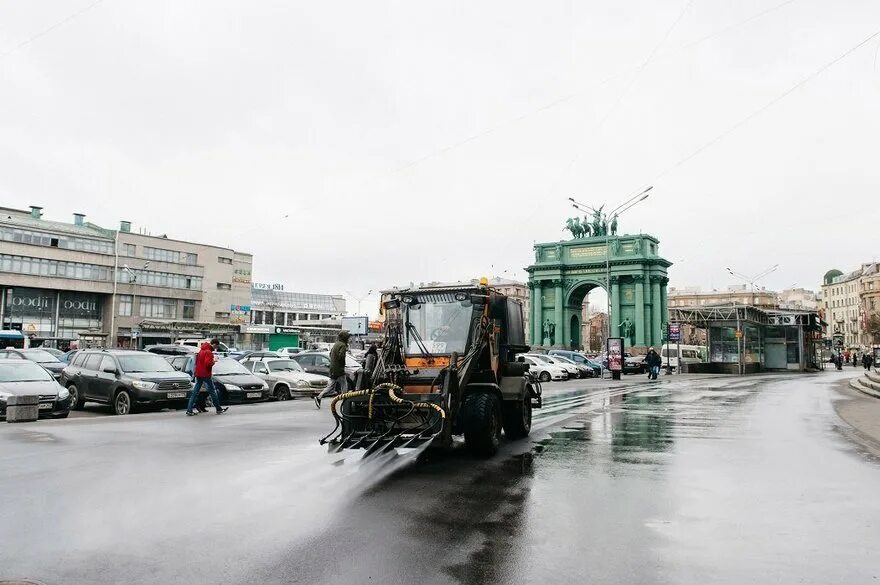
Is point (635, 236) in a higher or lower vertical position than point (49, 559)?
higher

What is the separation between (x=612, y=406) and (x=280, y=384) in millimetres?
11455

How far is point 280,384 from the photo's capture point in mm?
22578

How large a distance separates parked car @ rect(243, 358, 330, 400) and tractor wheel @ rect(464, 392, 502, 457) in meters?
14.1

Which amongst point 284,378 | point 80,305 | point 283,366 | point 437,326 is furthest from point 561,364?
point 80,305

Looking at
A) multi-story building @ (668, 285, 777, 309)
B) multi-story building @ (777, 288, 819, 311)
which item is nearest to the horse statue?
multi-story building @ (668, 285, 777, 309)

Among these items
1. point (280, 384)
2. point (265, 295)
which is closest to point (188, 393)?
point (280, 384)

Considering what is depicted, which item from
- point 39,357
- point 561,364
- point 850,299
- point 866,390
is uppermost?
point 850,299

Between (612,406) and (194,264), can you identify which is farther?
(194,264)

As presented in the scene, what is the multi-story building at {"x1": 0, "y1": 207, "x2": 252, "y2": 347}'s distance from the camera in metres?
69.1

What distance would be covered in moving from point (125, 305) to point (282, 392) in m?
64.3

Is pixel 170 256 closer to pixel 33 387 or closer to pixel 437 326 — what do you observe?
pixel 33 387

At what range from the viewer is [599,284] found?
2552 inches

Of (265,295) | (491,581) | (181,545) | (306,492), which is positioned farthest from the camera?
(265,295)

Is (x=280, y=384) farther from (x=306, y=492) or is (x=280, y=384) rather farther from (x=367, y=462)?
(x=306, y=492)
